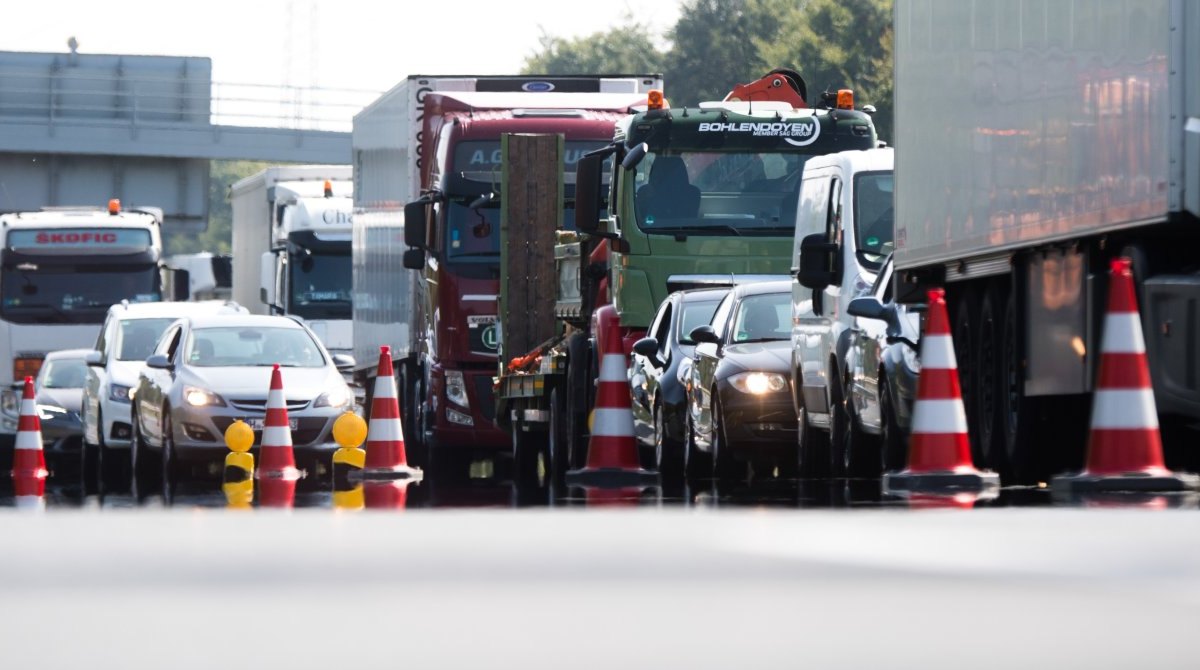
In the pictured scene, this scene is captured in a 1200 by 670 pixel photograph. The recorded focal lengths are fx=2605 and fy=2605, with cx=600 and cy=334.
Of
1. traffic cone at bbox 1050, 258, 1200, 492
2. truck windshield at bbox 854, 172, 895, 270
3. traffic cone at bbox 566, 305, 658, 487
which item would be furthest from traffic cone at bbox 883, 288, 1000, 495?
truck windshield at bbox 854, 172, 895, 270

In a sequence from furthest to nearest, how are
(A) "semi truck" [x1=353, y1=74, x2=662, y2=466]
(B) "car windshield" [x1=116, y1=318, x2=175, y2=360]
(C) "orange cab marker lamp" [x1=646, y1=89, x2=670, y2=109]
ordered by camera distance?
(B) "car windshield" [x1=116, y1=318, x2=175, y2=360] < (A) "semi truck" [x1=353, y1=74, x2=662, y2=466] < (C) "orange cab marker lamp" [x1=646, y1=89, x2=670, y2=109]

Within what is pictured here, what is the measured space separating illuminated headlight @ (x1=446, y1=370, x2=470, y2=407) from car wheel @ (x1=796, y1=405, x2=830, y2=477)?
7960 mm

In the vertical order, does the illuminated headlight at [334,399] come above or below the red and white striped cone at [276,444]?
above

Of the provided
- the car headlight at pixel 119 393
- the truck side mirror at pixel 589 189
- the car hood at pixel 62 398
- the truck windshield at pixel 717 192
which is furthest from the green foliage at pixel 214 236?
the truck side mirror at pixel 589 189

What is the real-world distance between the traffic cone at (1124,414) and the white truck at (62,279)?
27.9 m

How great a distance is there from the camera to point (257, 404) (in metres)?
22.1

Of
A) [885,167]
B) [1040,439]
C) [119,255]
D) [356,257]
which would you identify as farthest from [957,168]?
[119,255]

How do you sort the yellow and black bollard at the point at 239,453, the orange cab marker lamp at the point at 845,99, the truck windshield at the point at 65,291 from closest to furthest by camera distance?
1. the yellow and black bollard at the point at 239,453
2. the orange cab marker lamp at the point at 845,99
3. the truck windshield at the point at 65,291

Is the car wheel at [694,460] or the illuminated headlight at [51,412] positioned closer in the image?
the car wheel at [694,460]

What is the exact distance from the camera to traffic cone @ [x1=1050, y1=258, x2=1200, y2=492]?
32.9 feet

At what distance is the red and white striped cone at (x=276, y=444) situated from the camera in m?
17.7

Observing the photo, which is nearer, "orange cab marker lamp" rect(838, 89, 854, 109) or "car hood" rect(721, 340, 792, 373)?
"car hood" rect(721, 340, 792, 373)

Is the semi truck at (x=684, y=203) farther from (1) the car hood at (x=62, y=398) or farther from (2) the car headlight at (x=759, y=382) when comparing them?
(1) the car hood at (x=62, y=398)

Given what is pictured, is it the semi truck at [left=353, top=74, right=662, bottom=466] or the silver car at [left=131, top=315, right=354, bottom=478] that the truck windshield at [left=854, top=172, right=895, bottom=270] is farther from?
the semi truck at [left=353, top=74, right=662, bottom=466]
